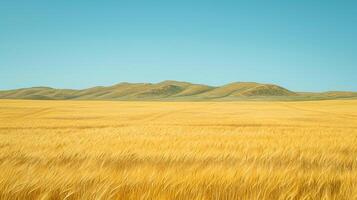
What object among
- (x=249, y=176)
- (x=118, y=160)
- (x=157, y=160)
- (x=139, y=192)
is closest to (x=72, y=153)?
(x=118, y=160)

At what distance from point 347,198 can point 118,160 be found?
342 centimetres

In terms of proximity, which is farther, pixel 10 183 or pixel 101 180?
pixel 101 180

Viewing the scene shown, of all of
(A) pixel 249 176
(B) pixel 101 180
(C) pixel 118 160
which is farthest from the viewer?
(C) pixel 118 160

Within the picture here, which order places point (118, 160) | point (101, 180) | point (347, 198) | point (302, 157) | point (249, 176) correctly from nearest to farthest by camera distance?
point (347, 198)
point (101, 180)
point (249, 176)
point (118, 160)
point (302, 157)

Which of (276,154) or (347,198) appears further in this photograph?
(276,154)

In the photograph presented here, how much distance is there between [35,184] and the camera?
251cm

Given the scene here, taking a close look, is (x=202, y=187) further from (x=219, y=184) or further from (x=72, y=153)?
(x=72, y=153)

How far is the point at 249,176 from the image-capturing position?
9.52 ft

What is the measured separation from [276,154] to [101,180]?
12.4ft

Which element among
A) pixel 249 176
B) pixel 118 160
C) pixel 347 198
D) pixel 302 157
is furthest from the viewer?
pixel 302 157

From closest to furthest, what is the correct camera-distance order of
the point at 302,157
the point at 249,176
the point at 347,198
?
the point at 347,198
the point at 249,176
the point at 302,157

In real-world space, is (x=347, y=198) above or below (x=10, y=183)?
below

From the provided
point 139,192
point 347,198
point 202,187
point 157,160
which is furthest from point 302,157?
point 139,192

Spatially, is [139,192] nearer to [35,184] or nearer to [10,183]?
[35,184]
